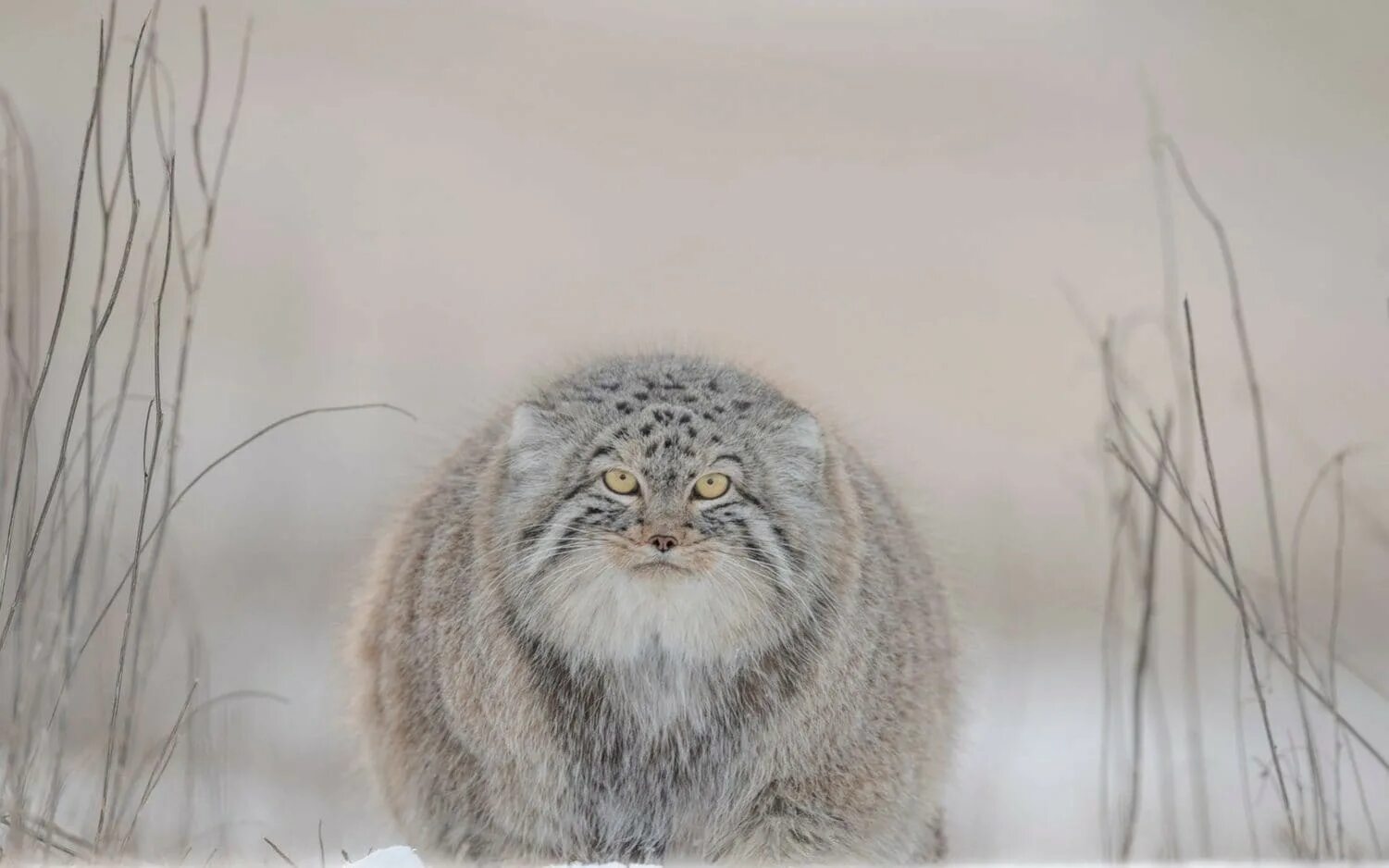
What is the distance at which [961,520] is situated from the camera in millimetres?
4855

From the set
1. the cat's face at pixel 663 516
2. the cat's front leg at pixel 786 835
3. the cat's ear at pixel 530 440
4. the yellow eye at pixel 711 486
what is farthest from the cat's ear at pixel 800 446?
the cat's front leg at pixel 786 835

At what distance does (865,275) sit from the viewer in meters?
5.06

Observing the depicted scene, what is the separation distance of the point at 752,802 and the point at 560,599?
679 mm

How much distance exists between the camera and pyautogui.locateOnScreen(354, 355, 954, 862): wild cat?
11.1 ft

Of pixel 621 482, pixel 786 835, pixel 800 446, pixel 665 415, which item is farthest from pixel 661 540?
pixel 786 835

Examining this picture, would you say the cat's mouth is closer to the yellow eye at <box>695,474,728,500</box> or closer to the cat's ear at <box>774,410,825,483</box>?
the yellow eye at <box>695,474,728,500</box>

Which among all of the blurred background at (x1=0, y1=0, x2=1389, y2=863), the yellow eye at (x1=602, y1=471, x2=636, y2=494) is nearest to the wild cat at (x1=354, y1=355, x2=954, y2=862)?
the yellow eye at (x1=602, y1=471, x2=636, y2=494)

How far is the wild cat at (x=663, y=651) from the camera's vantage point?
338cm

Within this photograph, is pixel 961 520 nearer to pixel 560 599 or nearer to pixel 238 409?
pixel 560 599

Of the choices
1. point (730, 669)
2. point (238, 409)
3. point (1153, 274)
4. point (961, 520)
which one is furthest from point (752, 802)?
point (1153, 274)

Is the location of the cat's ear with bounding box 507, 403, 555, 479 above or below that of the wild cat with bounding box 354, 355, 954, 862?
above

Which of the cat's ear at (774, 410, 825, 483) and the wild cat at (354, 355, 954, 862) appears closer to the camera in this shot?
the wild cat at (354, 355, 954, 862)

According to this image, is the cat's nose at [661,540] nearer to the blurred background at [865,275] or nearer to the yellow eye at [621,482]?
the yellow eye at [621,482]

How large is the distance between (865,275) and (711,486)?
1915mm
